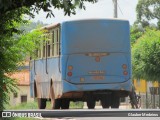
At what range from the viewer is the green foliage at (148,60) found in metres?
40.6

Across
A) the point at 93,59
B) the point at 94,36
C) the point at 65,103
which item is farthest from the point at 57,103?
the point at 94,36

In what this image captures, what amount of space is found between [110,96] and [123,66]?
138 centimetres

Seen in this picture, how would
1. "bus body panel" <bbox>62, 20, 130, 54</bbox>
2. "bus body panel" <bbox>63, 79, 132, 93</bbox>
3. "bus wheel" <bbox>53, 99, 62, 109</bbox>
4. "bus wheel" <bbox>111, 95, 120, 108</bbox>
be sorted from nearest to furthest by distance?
1. "bus body panel" <bbox>63, 79, 132, 93</bbox>
2. "bus body panel" <bbox>62, 20, 130, 54</bbox>
3. "bus wheel" <bbox>111, 95, 120, 108</bbox>
4. "bus wheel" <bbox>53, 99, 62, 109</bbox>

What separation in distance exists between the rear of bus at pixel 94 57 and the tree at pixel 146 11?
5699 centimetres

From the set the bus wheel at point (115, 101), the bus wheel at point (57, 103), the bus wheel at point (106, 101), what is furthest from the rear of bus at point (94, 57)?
the bus wheel at point (57, 103)

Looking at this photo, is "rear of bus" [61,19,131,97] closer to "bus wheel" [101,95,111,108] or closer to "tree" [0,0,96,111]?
"bus wheel" [101,95,111,108]

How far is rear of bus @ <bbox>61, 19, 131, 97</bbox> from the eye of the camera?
22438mm

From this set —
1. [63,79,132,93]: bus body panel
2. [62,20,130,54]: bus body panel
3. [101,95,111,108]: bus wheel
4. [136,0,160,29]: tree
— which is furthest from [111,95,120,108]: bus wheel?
[136,0,160,29]: tree

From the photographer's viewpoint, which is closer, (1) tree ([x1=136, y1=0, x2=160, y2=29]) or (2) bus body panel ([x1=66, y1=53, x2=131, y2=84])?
(2) bus body panel ([x1=66, y1=53, x2=131, y2=84])

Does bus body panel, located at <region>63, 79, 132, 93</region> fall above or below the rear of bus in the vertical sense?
below

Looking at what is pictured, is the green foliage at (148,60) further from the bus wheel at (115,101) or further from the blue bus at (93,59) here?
the blue bus at (93,59)

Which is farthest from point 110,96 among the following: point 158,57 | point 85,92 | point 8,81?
point 158,57

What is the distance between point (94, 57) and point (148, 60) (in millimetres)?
19017

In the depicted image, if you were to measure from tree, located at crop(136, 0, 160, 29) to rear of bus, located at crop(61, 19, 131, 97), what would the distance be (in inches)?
2244
